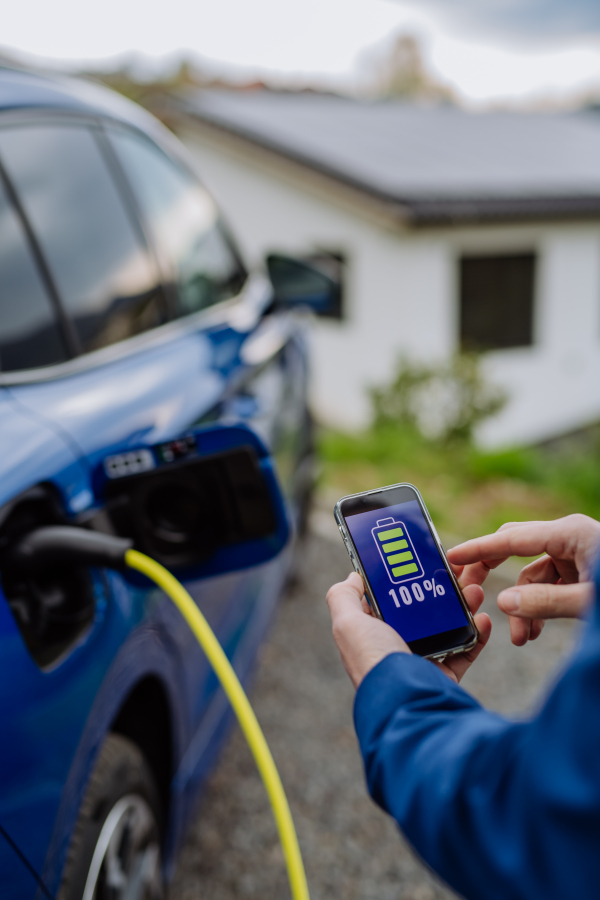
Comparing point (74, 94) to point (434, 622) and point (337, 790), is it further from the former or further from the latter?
point (337, 790)

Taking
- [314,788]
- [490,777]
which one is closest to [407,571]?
[490,777]

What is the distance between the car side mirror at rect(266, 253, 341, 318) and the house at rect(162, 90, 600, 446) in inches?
181

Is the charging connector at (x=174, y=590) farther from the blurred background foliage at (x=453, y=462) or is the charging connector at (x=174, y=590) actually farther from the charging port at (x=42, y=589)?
the blurred background foliage at (x=453, y=462)

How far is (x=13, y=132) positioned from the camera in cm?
169

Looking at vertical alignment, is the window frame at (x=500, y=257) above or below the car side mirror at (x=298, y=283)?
below

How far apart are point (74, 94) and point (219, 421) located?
950 millimetres

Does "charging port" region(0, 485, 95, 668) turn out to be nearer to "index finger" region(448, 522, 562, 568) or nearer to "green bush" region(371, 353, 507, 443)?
"index finger" region(448, 522, 562, 568)

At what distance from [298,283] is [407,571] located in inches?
97.0

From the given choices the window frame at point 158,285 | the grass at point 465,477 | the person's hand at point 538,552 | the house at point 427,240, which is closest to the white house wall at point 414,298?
the house at point 427,240

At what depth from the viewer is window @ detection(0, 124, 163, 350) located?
5.72 feet

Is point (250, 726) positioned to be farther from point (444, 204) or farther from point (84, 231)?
point (444, 204)

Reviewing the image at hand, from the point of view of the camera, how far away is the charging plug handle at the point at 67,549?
118 centimetres

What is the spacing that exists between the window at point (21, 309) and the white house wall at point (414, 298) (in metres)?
6.93

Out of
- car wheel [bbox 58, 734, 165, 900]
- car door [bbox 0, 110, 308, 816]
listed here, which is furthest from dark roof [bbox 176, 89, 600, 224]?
car wheel [bbox 58, 734, 165, 900]
